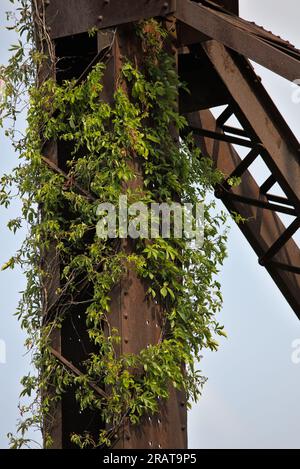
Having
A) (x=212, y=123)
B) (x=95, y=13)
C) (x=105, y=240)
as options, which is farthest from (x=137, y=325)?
(x=212, y=123)

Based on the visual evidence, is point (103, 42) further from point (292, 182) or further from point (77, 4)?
point (292, 182)

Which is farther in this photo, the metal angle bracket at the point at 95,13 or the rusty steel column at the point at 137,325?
the metal angle bracket at the point at 95,13

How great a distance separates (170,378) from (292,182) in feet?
6.68

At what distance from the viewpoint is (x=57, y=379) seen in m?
9.35

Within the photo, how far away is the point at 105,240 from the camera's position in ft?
30.6

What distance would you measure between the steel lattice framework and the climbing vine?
101 mm

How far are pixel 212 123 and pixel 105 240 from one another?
2.75 m

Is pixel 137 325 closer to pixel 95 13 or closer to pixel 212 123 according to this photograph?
pixel 95 13

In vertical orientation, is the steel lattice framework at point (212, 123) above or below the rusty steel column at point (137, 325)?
above

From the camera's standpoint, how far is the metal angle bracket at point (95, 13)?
934 centimetres

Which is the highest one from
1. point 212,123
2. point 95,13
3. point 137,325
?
point 212,123

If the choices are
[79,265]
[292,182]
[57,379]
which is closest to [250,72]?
[292,182]
